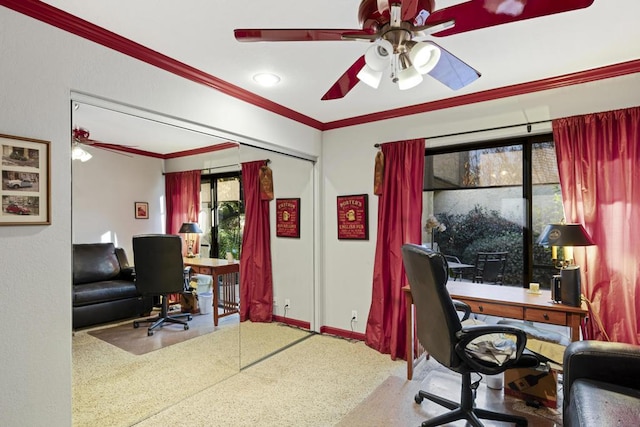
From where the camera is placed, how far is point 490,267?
10.6 feet

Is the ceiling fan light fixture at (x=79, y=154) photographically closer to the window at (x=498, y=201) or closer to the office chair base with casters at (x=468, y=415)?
the office chair base with casters at (x=468, y=415)

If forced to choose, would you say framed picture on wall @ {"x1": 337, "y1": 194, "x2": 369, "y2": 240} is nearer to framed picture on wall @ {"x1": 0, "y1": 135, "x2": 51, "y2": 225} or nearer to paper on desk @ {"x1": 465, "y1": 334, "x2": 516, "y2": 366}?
paper on desk @ {"x1": 465, "y1": 334, "x2": 516, "y2": 366}

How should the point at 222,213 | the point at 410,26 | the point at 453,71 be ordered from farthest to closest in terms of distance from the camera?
the point at 222,213 < the point at 453,71 < the point at 410,26

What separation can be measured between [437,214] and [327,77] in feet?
5.78

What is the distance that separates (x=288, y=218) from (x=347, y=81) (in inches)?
91.5

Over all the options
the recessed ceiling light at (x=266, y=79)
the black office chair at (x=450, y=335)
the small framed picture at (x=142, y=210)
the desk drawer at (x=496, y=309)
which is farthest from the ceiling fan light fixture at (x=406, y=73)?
the small framed picture at (x=142, y=210)

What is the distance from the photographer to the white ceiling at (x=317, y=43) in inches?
71.4

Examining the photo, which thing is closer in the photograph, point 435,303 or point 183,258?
point 435,303

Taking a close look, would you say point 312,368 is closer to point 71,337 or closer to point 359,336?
point 359,336

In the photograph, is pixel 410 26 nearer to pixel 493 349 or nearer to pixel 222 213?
pixel 493 349

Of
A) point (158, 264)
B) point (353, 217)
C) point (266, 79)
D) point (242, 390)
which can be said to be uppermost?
point (266, 79)

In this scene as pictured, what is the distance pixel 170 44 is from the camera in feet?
7.09

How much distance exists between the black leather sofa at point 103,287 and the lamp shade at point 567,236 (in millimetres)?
2920

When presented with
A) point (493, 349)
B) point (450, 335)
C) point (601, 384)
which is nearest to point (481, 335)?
point (450, 335)
